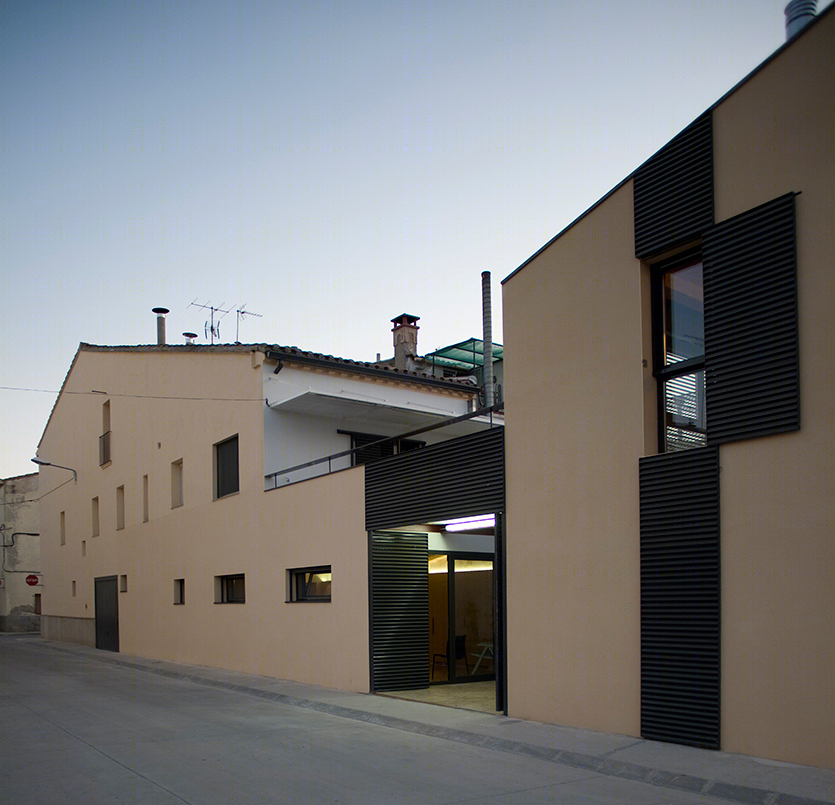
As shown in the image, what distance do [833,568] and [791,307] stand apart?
93.2 inches

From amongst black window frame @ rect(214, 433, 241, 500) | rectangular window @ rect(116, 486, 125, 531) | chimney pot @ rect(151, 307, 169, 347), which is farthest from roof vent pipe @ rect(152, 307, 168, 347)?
black window frame @ rect(214, 433, 241, 500)

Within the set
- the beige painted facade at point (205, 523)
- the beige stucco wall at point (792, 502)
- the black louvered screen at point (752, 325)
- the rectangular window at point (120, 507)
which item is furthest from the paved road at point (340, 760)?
the rectangular window at point (120, 507)

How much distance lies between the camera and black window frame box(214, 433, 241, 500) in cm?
1809

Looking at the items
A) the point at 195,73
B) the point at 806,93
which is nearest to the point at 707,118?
the point at 806,93

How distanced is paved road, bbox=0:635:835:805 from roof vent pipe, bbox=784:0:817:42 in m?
7.69

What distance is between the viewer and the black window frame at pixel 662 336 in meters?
9.05

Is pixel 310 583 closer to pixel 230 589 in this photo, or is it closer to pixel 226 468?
pixel 230 589

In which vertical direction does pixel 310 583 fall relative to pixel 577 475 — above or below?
below

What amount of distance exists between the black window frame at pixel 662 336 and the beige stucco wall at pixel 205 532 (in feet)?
19.7

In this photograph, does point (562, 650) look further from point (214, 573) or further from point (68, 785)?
point (214, 573)

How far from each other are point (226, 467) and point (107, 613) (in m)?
10.7

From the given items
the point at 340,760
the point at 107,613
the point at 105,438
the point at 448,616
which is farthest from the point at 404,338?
the point at 340,760

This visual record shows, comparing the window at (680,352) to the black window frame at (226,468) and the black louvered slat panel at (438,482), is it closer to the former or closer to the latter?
the black louvered slat panel at (438,482)

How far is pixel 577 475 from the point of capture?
32.0ft
